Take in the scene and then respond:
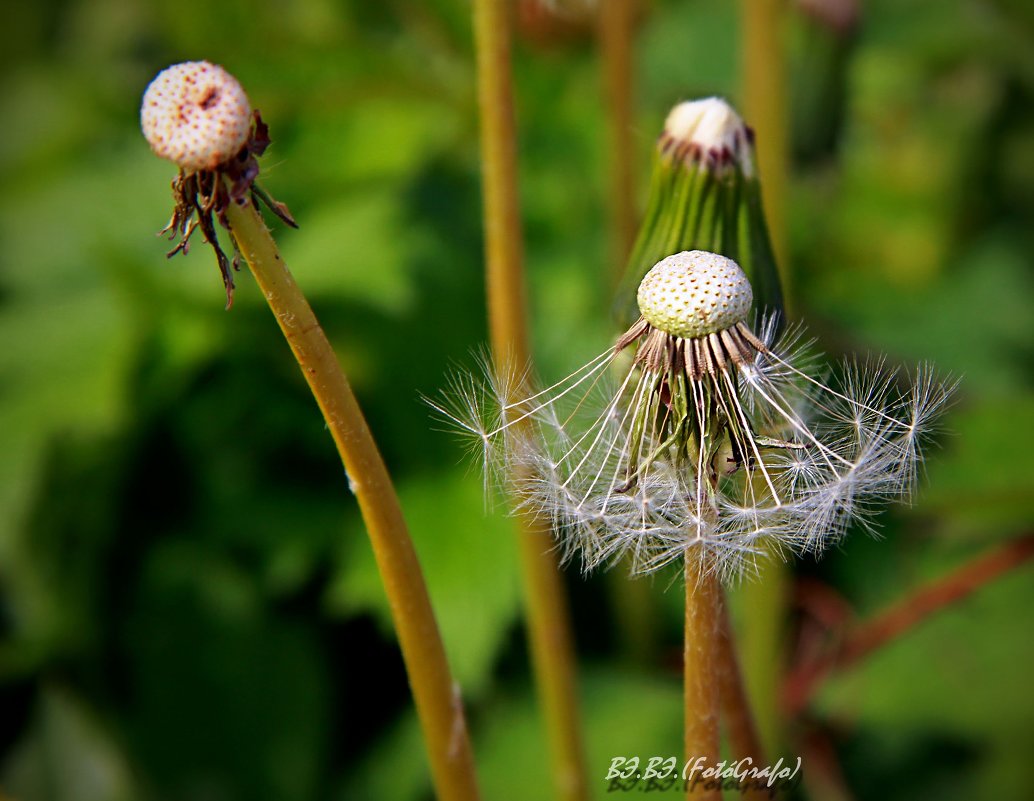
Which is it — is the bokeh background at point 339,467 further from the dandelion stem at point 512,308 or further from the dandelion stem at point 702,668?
the dandelion stem at point 702,668

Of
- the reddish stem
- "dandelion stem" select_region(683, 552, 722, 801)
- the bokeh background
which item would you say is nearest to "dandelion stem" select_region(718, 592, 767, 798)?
"dandelion stem" select_region(683, 552, 722, 801)

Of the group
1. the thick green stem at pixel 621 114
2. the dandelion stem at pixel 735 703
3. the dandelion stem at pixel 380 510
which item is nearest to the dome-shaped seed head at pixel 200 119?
the dandelion stem at pixel 380 510

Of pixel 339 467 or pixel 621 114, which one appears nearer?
pixel 621 114

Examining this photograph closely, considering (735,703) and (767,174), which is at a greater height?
(767,174)

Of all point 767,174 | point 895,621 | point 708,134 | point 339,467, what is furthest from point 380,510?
point 895,621

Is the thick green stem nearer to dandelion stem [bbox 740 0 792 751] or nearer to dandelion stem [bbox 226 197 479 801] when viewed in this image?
dandelion stem [bbox 740 0 792 751]

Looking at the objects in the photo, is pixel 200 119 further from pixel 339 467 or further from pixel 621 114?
pixel 339 467

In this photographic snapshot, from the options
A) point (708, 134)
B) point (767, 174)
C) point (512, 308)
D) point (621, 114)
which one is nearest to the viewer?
point (708, 134)

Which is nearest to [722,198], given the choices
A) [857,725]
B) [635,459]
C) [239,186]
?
[635,459]
